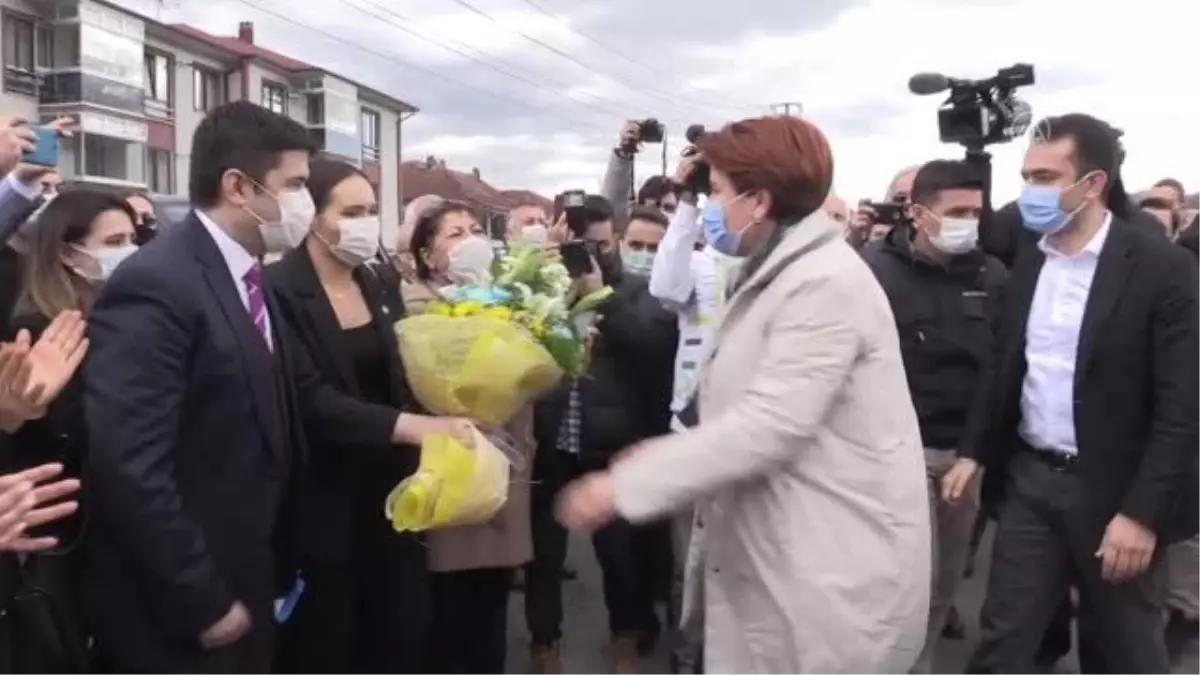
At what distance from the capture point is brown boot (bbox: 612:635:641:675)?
5750mm

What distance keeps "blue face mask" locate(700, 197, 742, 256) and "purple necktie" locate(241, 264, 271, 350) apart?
1.24 metres

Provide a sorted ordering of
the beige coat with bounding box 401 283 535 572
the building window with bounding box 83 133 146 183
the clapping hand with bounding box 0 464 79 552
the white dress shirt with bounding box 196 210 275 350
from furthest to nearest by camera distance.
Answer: the building window with bounding box 83 133 146 183, the beige coat with bounding box 401 283 535 572, the white dress shirt with bounding box 196 210 275 350, the clapping hand with bounding box 0 464 79 552

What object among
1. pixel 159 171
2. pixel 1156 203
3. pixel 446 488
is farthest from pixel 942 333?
pixel 159 171

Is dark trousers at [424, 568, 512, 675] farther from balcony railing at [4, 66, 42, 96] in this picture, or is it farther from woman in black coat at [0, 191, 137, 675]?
balcony railing at [4, 66, 42, 96]

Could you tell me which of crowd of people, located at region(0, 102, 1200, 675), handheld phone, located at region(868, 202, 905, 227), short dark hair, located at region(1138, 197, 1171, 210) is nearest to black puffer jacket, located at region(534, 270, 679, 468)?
crowd of people, located at region(0, 102, 1200, 675)

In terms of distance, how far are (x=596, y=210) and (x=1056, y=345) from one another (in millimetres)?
2654

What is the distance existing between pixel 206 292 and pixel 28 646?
3.58 ft

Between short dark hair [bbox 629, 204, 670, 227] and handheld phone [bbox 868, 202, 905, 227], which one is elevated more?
short dark hair [bbox 629, 204, 670, 227]

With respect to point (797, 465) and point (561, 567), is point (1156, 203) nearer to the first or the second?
A: point (561, 567)

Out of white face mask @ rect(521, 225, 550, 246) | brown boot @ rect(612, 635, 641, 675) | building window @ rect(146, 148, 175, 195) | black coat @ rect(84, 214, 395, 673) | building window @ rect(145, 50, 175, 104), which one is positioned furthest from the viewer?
building window @ rect(146, 148, 175, 195)

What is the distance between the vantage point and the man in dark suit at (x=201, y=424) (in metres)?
3.02

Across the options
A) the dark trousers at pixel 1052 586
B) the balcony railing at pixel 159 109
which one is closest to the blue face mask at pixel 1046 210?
the dark trousers at pixel 1052 586

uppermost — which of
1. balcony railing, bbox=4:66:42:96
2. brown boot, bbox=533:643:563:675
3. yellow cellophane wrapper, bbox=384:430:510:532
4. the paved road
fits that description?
balcony railing, bbox=4:66:42:96

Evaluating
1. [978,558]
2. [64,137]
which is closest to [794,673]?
[64,137]
